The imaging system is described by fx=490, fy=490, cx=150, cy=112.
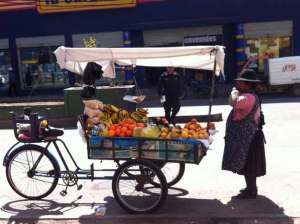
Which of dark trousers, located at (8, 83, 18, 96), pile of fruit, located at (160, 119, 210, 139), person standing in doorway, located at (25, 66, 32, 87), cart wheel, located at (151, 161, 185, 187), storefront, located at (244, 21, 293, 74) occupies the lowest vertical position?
dark trousers, located at (8, 83, 18, 96)

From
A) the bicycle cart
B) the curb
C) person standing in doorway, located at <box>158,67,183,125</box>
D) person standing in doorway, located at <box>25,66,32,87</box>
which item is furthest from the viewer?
person standing in doorway, located at <box>25,66,32,87</box>

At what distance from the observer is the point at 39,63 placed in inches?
1086

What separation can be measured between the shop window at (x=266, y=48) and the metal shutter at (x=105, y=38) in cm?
686

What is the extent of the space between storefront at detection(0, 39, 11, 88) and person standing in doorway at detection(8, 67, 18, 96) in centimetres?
69

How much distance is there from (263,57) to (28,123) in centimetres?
2136

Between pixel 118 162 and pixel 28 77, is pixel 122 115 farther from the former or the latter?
pixel 28 77

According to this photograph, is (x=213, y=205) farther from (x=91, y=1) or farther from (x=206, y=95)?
(x=91, y=1)

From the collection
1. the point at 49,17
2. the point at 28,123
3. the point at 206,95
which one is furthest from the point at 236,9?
the point at 28,123

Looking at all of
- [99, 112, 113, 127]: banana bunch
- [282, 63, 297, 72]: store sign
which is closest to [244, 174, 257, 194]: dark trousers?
[99, 112, 113, 127]: banana bunch

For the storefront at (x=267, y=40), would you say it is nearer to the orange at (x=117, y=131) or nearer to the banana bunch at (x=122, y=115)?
the banana bunch at (x=122, y=115)

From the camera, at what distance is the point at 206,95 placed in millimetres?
22953

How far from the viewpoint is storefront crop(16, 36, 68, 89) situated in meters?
27.2

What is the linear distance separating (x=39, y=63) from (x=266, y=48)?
41.1 ft

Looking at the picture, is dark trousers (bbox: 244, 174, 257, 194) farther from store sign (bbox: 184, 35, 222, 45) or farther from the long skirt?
store sign (bbox: 184, 35, 222, 45)
